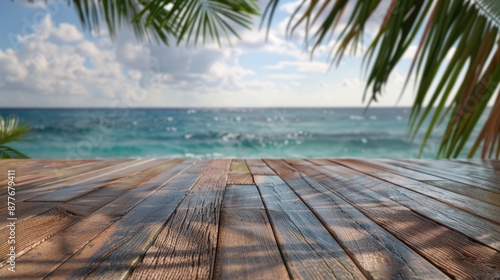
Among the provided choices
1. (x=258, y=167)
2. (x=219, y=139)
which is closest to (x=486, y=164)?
(x=258, y=167)

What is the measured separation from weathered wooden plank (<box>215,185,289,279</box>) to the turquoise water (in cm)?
1027

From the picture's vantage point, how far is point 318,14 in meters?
2.10

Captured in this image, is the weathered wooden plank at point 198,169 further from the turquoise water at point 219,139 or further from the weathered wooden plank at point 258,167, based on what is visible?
the turquoise water at point 219,139

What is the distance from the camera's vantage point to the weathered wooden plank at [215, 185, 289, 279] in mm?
647

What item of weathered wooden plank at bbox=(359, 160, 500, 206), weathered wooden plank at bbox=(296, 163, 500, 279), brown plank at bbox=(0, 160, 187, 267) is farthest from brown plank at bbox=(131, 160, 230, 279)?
weathered wooden plank at bbox=(359, 160, 500, 206)

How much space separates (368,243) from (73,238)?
0.66m

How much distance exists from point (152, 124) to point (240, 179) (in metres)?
16.2

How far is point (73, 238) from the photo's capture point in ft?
2.72

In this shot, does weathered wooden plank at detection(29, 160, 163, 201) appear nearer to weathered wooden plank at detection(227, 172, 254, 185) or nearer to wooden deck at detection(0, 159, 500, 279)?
wooden deck at detection(0, 159, 500, 279)

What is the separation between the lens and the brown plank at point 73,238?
660 millimetres

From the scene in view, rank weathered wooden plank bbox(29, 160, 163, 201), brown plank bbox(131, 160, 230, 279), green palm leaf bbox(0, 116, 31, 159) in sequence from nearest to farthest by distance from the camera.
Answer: brown plank bbox(131, 160, 230, 279), weathered wooden plank bbox(29, 160, 163, 201), green palm leaf bbox(0, 116, 31, 159)

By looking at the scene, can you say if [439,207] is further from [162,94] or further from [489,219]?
[162,94]

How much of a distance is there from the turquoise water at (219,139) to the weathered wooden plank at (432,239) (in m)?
10.2

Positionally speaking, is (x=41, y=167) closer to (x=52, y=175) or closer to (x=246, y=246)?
(x=52, y=175)
